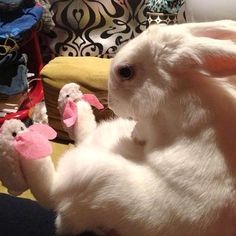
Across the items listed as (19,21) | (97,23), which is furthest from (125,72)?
(97,23)

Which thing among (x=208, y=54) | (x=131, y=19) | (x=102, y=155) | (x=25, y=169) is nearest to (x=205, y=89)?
(x=208, y=54)

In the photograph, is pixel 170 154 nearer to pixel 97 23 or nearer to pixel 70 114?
pixel 70 114

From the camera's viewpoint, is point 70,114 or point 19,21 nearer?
point 70,114

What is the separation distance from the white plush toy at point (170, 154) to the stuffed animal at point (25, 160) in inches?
0.8

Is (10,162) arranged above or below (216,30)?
below

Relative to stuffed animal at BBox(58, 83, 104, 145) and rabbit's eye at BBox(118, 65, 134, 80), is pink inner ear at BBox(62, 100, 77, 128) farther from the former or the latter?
rabbit's eye at BBox(118, 65, 134, 80)

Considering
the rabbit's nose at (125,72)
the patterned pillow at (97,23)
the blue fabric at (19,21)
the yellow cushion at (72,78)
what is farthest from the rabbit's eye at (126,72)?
the patterned pillow at (97,23)

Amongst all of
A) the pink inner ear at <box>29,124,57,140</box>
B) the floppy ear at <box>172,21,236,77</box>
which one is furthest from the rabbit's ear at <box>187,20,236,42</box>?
the pink inner ear at <box>29,124,57,140</box>

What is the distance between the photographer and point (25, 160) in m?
0.64

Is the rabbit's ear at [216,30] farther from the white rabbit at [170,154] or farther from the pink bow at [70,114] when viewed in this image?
the pink bow at [70,114]

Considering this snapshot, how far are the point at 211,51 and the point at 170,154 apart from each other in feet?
A: 0.45

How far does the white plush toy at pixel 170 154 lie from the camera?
569 millimetres

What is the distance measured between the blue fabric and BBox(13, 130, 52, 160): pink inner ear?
3.60 feet

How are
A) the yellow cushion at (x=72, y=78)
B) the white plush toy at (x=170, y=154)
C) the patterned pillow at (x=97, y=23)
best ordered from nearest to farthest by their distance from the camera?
the white plush toy at (x=170, y=154) < the yellow cushion at (x=72, y=78) < the patterned pillow at (x=97, y=23)
